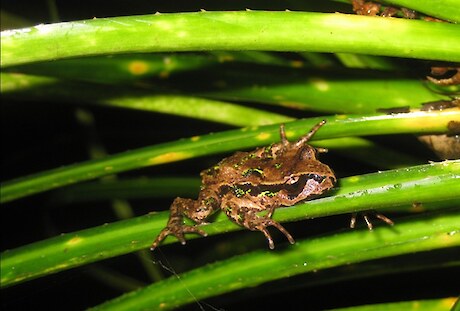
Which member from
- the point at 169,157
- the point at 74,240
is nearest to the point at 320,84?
the point at 169,157

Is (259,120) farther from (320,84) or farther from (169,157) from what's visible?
(169,157)

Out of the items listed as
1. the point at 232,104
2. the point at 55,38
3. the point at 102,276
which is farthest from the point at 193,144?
the point at 102,276

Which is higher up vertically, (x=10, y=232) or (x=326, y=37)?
(x=10, y=232)

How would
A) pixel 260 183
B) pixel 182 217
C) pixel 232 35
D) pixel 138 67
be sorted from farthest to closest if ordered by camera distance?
pixel 260 183
pixel 138 67
pixel 182 217
pixel 232 35

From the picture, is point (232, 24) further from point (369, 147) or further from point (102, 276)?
point (102, 276)

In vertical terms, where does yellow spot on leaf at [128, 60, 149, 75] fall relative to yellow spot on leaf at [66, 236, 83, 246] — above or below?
above

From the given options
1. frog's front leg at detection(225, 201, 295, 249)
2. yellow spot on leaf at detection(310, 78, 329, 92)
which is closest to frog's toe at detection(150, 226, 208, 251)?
frog's front leg at detection(225, 201, 295, 249)

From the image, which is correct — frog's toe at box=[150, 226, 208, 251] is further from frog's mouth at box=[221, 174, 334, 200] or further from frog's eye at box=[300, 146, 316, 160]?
frog's eye at box=[300, 146, 316, 160]
